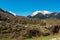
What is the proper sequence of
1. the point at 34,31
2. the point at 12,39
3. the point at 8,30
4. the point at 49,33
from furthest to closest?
the point at 49,33, the point at 34,31, the point at 8,30, the point at 12,39

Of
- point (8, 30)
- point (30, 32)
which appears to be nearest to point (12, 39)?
point (8, 30)

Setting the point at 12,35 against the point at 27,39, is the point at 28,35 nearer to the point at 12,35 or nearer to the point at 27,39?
the point at 27,39

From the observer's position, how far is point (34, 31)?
59.6 feet

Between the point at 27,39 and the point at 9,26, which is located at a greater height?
the point at 9,26

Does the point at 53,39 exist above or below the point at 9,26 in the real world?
below

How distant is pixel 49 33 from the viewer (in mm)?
19953

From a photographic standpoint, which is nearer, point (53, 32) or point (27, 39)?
point (27, 39)

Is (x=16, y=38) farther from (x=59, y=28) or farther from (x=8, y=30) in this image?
(x=59, y=28)

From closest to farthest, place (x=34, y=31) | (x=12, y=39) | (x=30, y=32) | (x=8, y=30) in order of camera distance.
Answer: (x=12, y=39) → (x=8, y=30) → (x=30, y=32) → (x=34, y=31)

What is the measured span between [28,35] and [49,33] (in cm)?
434

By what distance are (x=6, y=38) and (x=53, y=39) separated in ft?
16.2

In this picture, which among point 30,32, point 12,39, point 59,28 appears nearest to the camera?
point 12,39

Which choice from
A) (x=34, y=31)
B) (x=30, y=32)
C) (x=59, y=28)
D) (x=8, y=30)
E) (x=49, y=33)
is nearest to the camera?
(x=8, y=30)

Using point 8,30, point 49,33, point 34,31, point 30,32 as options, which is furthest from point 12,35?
point 49,33
